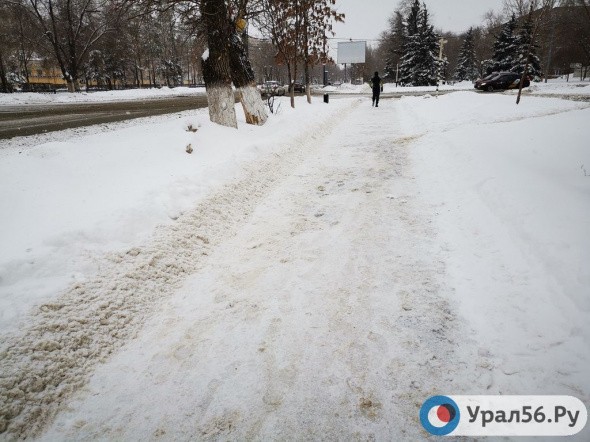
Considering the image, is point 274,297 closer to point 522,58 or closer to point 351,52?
point 522,58

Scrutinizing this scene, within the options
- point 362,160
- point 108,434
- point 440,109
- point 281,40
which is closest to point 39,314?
point 108,434

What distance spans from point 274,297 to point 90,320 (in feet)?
5.08

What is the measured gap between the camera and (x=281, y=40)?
14359 mm

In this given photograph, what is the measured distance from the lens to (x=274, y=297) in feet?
10.0

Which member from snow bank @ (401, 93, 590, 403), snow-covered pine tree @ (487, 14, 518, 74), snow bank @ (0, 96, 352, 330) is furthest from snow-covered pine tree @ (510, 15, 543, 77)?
snow bank @ (0, 96, 352, 330)

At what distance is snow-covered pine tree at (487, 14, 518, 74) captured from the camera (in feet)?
125

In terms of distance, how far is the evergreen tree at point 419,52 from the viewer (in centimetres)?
4241

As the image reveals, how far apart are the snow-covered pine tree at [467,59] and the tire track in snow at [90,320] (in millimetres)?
63843

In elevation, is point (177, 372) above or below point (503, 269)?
below

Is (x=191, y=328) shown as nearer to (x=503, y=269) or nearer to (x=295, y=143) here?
(x=503, y=269)

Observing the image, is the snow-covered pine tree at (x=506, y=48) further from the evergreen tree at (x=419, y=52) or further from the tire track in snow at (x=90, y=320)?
the tire track in snow at (x=90, y=320)

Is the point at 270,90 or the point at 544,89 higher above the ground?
the point at 544,89

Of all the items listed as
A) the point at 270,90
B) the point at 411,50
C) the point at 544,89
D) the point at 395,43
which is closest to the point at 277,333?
the point at 270,90

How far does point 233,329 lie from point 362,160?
5836 millimetres
